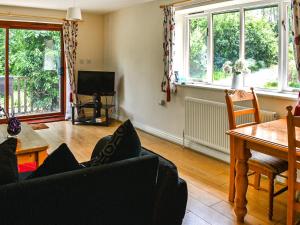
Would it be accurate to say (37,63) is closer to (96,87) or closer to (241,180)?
(96,87)

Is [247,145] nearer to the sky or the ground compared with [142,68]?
nearer to the ground

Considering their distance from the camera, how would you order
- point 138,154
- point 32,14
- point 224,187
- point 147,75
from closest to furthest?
1. point 138,154
2. point 224,187
3. point 147,75
4. point 32,14

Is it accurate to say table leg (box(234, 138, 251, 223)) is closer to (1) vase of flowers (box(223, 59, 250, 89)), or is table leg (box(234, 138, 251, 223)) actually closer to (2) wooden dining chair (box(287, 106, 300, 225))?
(2) wooden dining chair (box(287, 106, 300, 225))

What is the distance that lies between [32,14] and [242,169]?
4.87 meters

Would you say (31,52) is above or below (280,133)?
above

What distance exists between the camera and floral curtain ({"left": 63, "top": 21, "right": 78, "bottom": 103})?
5.74m

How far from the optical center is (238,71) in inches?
135

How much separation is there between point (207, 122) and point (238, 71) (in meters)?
0.74

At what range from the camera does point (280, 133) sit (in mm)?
2230

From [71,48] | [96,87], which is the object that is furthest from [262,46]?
[71,48]

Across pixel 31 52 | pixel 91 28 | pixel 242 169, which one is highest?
pixel 91 28

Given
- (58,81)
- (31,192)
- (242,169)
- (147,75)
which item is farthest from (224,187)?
(58,81)

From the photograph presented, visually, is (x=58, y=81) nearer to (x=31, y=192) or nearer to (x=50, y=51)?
(x=50, y=51)

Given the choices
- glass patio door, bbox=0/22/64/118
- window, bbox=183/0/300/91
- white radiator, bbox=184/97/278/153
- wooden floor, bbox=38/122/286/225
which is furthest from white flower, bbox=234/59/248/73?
glass patio door, bbox=0/22/64/118
